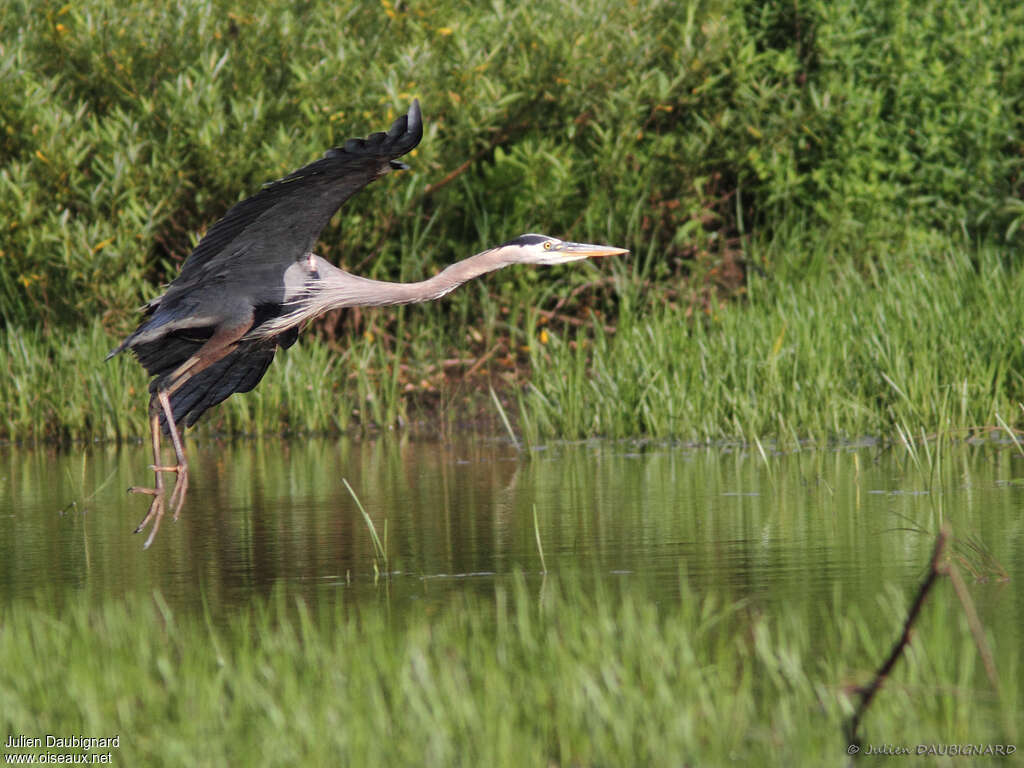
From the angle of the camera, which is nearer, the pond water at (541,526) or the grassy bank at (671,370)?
the pond water at (541,526)

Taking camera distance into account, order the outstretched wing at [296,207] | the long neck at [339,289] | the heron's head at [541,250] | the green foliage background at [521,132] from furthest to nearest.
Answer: the green foliage background at [521,132]
the heron's head at [541,250]
the long neck at [339,289]
the outstretched wing at [296,207]

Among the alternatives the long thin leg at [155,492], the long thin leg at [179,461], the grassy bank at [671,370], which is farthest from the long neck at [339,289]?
the grassy bank at [671,370]

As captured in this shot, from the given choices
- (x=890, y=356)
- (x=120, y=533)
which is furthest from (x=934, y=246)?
(x=120, y=533)

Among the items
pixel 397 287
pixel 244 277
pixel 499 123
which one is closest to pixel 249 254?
pixel 244 277

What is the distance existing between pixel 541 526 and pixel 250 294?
7.12 ft

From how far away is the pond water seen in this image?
5.24m

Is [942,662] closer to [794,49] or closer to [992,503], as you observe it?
[992,503]

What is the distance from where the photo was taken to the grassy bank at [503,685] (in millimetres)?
3338

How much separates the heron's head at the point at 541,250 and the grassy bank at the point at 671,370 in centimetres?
167

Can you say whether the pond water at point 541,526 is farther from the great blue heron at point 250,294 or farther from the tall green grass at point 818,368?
the great blue heron at point 250,294

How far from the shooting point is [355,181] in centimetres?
698

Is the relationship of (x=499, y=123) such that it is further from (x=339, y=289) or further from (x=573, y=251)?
(x=339, y=289)

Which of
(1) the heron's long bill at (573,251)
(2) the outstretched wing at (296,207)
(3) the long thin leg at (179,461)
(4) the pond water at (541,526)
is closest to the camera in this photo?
(4) the pond water at (541,526)

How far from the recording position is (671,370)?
34.5 feet
